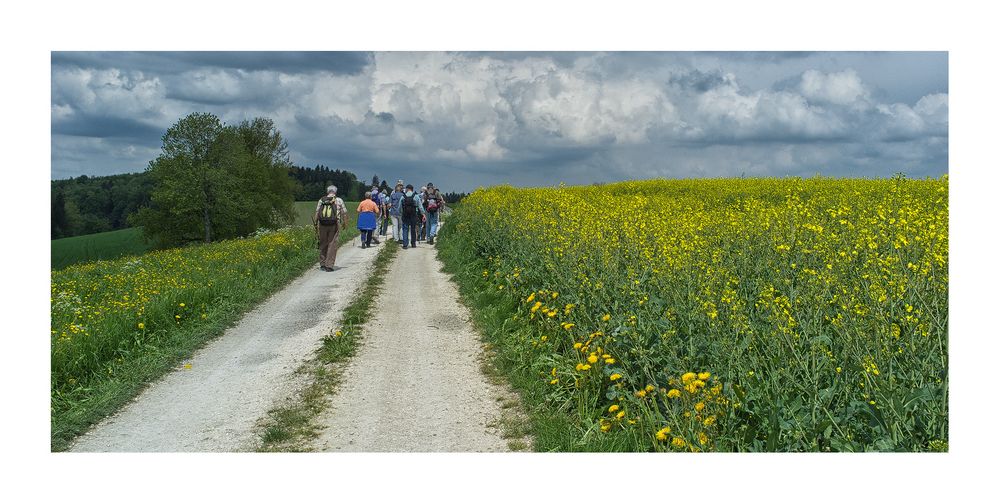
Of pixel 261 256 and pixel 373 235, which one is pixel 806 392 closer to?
pixel 261 256

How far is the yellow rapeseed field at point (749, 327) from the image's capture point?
17.0 ft

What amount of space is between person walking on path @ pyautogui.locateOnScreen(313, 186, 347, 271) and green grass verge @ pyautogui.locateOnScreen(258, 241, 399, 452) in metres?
5.10

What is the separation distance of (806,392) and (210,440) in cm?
488

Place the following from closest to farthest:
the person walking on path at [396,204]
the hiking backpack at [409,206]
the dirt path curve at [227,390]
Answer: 1. the dirt path curve at [227,390]
2. the hiking backpack at [409,206]
3. the person walking on path at [396,204]

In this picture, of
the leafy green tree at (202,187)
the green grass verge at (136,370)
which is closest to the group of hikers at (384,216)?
the green grass verge at (136,370)

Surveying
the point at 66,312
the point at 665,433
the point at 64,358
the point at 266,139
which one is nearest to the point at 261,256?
the point at 66,312

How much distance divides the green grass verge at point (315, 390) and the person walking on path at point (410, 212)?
11.0 m

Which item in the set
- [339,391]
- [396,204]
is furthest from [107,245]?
[339,391]

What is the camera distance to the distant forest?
9367 mm

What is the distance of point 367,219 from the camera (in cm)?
2492

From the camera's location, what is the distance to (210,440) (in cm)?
695

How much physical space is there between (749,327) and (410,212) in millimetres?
19511

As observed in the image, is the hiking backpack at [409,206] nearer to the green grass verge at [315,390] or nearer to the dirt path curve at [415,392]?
the green grass verge at [315,390]

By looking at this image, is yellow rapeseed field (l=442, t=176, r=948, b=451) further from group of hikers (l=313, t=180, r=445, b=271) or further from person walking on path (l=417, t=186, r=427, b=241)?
person walking on path (l=417, t=186, r=427, b=241)
